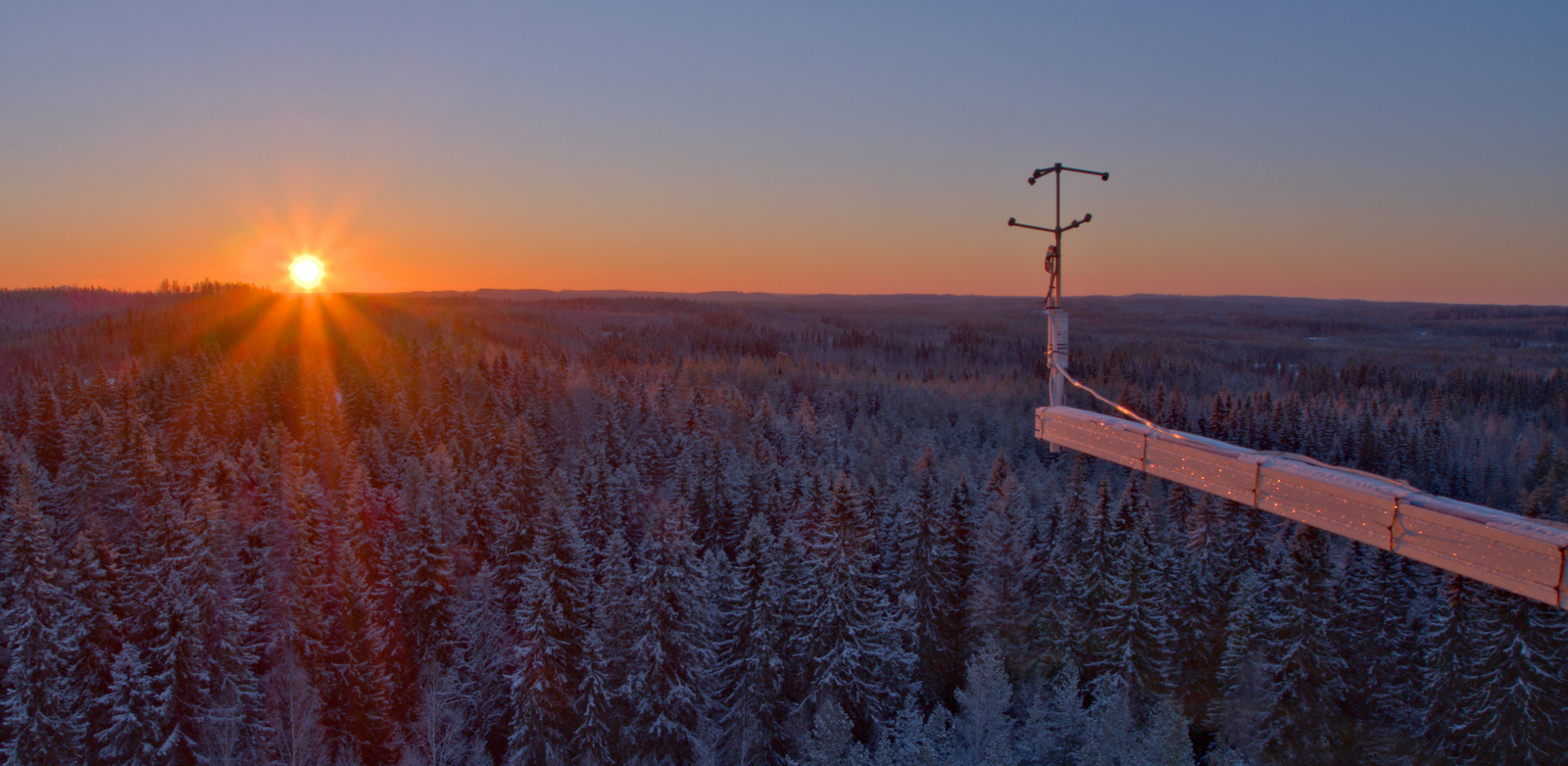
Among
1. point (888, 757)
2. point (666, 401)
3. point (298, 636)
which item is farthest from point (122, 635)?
point (666, 401)

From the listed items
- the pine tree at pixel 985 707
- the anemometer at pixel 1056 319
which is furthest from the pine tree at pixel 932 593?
the anemometer at pixel 1056 319

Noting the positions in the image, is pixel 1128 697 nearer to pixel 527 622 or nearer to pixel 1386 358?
pixel 527 622

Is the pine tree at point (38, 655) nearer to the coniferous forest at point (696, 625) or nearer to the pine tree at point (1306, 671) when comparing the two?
the coniferous forest at point (696, 625)

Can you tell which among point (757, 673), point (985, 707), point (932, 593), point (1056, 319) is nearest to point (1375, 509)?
point (1056, 319)

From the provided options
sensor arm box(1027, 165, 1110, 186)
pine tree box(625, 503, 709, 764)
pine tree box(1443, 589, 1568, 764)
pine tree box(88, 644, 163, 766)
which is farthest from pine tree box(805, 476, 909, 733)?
sensor arm box(1027, 165, 1110, 186)

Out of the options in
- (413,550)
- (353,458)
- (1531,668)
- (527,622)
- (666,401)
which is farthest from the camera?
(666,401)

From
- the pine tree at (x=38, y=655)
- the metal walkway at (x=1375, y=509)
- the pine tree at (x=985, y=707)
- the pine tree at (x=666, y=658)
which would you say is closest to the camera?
the metal walkway at (x=1375, y=509)

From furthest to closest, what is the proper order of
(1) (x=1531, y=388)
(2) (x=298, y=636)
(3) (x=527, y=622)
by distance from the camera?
(1) (x=1531, y=388)
(2) (x=298, y=636)
(3) (x=527, y=622)

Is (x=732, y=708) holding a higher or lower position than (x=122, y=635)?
lower

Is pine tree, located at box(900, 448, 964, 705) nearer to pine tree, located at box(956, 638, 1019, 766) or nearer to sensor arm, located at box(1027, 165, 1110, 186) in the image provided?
pine tree, located at box(956, 638, 1019, 766)

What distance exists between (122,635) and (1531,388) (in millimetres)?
166502

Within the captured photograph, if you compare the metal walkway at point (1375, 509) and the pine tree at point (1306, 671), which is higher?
the metal walkway at point (1375, 509)

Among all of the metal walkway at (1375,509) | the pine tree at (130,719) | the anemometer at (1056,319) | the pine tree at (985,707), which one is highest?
the anemometer at (1056,319)

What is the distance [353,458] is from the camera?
5534cm
